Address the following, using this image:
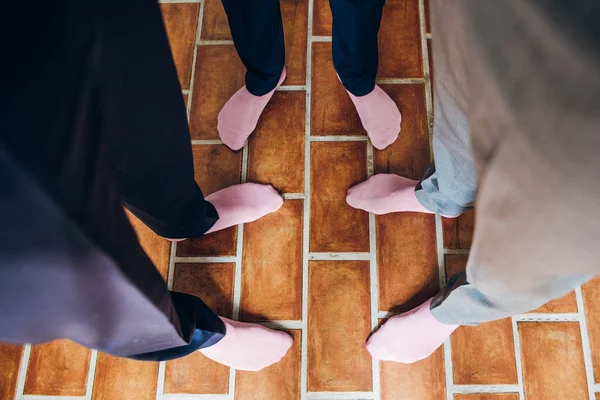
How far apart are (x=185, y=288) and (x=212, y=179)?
1.05 feet

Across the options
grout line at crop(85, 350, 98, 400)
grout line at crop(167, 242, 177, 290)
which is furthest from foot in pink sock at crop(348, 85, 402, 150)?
grout line at crop(85, 350, 98, 400)

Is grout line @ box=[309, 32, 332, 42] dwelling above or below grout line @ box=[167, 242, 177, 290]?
above

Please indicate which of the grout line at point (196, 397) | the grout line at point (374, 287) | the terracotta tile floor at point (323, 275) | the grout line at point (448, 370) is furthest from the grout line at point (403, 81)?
the grout line at point (196, 397)

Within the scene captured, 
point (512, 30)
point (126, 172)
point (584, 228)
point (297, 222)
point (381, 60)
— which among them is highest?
point (512, 30)

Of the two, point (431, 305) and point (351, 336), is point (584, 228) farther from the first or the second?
point (351, 336)

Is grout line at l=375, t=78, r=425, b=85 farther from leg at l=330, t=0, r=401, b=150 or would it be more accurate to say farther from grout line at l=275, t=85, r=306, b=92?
grout line at l=275, t=85, r=306, b=92

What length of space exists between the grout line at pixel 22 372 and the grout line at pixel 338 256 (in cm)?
78

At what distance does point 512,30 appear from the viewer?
446mm

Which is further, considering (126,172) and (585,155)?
A: (126,172)

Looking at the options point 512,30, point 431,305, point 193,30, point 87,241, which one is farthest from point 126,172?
point 193,30

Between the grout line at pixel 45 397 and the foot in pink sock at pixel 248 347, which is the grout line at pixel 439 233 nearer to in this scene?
the foot in pink sock at pixel 248 347

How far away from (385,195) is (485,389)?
55cm

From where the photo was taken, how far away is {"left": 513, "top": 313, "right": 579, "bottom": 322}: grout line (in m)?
1.20

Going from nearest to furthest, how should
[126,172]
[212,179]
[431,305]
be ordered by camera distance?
[126,172] → [431,305] → [212,179]
